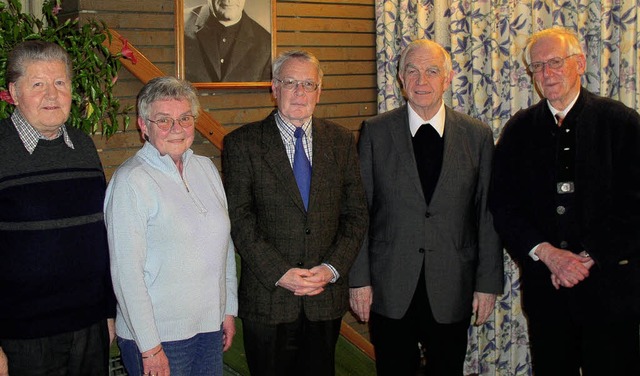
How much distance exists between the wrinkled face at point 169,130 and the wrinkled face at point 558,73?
4.81 ft

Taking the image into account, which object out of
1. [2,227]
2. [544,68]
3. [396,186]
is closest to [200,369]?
[2,227]

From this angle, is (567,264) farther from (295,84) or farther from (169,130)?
(169,130)

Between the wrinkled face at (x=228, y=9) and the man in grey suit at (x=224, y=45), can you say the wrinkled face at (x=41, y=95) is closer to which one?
the man in grey suit at (x=224, y=45)

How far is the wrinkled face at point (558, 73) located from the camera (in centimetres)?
283

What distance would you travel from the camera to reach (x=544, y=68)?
9.40 feet

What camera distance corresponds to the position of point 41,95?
2.29 m

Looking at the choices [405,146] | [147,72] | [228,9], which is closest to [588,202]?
[405,146]

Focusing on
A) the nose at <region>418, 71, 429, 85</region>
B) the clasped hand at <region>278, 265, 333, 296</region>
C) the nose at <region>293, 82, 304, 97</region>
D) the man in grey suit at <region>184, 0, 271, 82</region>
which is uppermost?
the man in grey suit at <region>184, 0, 271, 82</region>

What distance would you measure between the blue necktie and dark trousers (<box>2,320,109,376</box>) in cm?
89

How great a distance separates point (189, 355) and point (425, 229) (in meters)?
1.09

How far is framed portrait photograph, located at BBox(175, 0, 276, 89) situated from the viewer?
383 centimetres

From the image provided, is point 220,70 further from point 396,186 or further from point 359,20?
point 396,186

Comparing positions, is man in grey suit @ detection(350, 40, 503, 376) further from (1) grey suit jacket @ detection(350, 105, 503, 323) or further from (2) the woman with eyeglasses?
(2) the woman with eyeglasses

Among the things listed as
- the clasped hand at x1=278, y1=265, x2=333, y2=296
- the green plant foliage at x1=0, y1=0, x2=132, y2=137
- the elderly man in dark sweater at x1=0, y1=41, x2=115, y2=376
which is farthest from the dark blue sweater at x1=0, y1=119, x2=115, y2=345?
the clasped hand at x1=278, y1=265, x2=333, y2=296
